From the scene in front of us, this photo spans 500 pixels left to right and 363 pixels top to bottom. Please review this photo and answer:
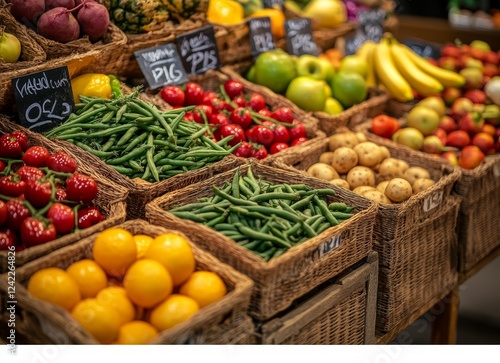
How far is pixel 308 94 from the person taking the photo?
11.4 feet

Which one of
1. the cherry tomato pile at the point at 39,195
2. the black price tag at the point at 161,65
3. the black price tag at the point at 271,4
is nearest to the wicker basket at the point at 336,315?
the cherry tomato pile at the point at 39,195

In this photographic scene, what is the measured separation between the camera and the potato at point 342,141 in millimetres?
3166

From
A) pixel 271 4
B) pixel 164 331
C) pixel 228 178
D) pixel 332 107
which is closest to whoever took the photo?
pixel 164 331

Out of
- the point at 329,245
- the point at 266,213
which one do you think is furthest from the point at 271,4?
the point at 329,245

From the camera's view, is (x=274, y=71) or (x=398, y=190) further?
(x=274, y=71)

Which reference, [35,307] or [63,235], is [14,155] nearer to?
[63,235]

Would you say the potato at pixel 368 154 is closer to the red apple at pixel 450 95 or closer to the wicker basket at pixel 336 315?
the wicker basket at pixel 336 315

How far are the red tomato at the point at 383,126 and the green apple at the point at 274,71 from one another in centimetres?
52

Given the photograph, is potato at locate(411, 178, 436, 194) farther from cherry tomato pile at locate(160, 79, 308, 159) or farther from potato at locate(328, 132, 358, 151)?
cherry tomato pile at locate(160, 79, 308, 159)

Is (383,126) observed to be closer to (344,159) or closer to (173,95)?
(344,159)

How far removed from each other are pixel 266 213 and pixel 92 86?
1099 mm

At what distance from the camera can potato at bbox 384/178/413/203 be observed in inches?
109

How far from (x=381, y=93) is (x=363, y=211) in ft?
5.36

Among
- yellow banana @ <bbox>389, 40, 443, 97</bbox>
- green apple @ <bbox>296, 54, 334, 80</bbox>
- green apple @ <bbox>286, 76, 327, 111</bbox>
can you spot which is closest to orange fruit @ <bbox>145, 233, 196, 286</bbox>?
green apple @ <bbox>286, 76, 327, 111</bbox>
